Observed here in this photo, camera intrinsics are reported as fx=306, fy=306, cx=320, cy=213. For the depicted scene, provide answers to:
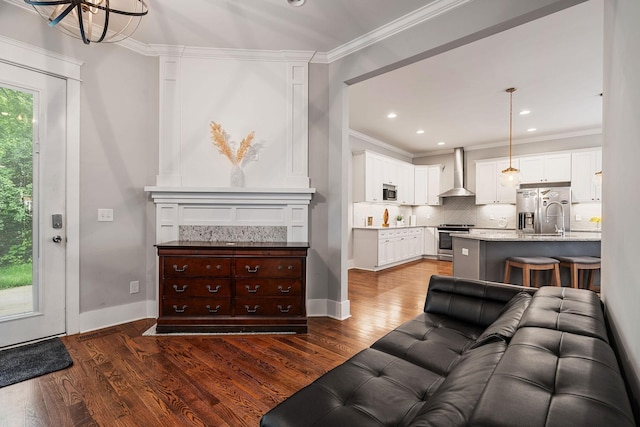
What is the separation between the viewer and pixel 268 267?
2.91 m

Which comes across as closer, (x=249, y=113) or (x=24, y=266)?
(x=24, y=266)

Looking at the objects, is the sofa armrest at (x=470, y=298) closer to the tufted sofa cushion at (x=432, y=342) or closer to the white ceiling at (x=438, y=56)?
the tufted sofa cushion at (x=432, y=342)

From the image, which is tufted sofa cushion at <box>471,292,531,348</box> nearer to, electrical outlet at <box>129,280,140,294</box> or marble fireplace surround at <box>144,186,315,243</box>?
marble fireplace surround at <box>144,186,315,243</box>

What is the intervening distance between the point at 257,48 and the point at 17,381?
136 inches

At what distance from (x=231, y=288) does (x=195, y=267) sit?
1.27 feet

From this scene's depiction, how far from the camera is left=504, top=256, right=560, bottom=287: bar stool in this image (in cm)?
380

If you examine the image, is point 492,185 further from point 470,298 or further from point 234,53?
point 234,53

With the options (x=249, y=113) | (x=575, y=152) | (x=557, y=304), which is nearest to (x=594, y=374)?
(x=557, y=304)

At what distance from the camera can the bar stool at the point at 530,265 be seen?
3803mm

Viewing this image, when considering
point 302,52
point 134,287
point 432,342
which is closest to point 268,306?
point 134,287

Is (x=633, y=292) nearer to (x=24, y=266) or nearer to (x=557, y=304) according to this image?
(x=557, y=304)

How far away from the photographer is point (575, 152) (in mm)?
6133

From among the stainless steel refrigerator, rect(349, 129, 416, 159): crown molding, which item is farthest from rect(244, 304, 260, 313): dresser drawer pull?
the stainless steel refrigerator

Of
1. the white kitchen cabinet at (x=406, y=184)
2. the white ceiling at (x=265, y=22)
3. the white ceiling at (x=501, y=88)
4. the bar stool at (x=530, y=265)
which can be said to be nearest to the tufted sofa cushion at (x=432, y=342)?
the bar stool at (x=530, y=265)
